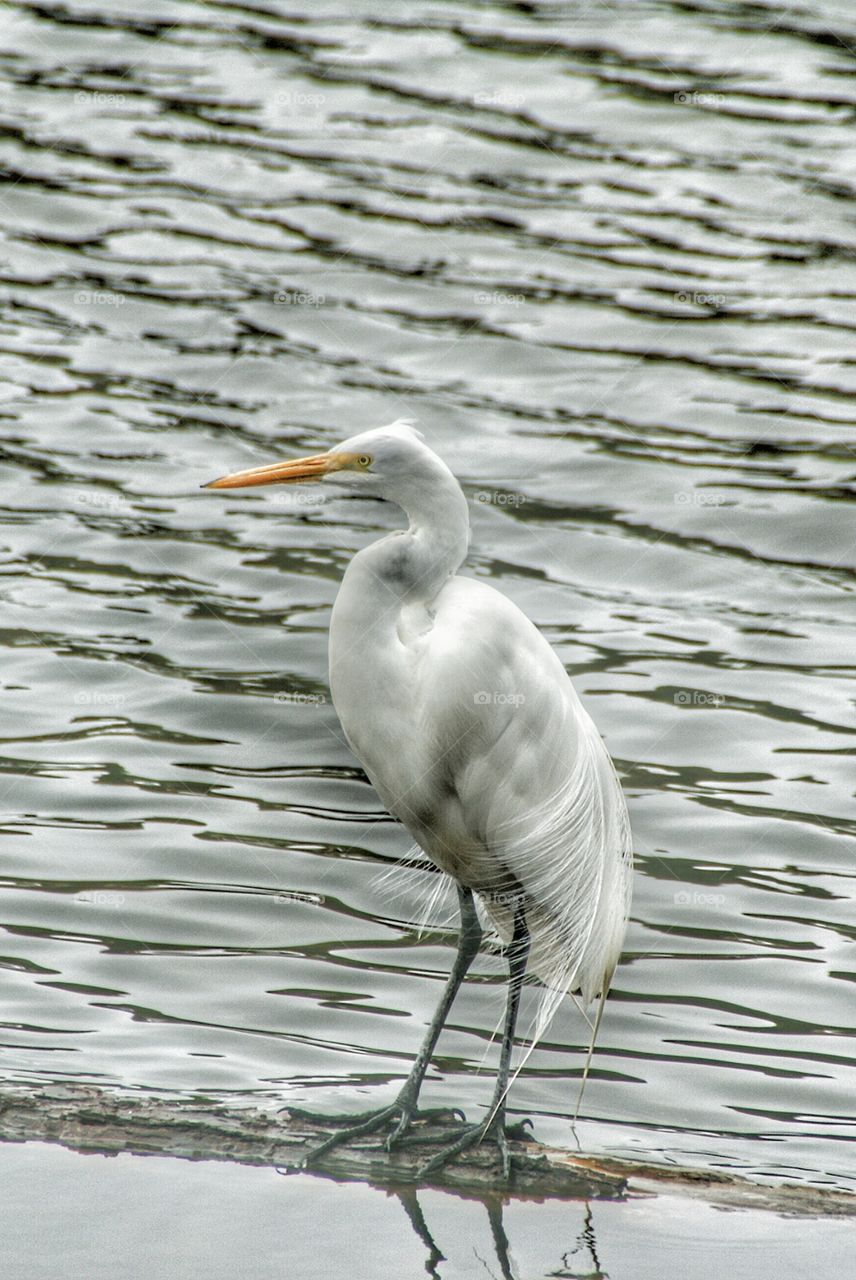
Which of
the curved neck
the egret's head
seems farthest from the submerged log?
the egret's head

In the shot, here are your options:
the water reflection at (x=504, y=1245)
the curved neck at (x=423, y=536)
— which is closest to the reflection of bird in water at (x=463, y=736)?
the curved neck at (x=423, y=536)

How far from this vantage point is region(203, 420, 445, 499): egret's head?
455 centimetres

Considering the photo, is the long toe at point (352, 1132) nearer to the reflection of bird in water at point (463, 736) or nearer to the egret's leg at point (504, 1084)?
the reflection of bird in water at point (463, 736)

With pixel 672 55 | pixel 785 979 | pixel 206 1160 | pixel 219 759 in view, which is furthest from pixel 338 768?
pixel 672 55

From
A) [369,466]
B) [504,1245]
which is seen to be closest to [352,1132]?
[504,1245]

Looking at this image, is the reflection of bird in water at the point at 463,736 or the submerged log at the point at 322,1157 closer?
the submerged log at the point at 322,1157

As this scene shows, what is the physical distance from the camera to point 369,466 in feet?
15.1

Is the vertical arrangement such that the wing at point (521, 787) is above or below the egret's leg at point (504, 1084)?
above

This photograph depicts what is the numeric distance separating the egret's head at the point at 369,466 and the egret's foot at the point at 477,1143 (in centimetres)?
172

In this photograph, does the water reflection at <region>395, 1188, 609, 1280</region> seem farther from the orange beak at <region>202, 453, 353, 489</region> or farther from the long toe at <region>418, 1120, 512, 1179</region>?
the orange beak at <region>202, 453, 353, 489</region>

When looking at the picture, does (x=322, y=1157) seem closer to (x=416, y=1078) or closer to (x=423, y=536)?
(x=416, y=1078)

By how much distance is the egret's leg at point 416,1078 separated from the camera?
4531 millimetres

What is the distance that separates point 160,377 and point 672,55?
6.10 m

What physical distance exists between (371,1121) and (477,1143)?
0.30 metres
